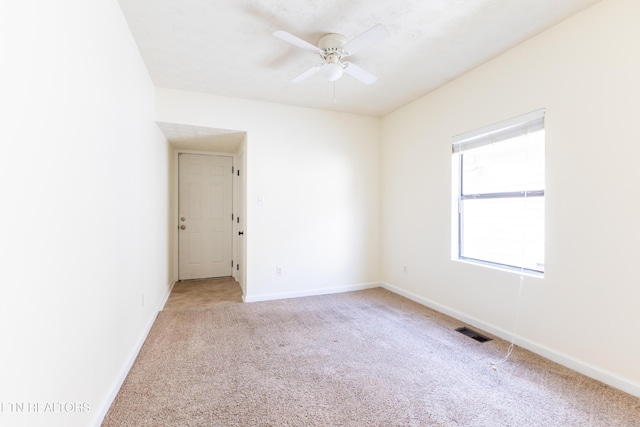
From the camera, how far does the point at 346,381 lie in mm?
2047

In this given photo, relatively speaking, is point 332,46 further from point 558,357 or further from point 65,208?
point 558,357

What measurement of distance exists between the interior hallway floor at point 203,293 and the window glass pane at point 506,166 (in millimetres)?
3173

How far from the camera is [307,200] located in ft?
13.6

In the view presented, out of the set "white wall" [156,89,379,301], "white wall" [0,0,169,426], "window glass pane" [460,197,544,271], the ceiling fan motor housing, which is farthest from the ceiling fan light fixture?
"window glass pane" [460,197,544,271]

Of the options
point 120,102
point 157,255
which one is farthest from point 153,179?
point 120,102

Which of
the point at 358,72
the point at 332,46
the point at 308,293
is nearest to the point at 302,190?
the point at 308,293

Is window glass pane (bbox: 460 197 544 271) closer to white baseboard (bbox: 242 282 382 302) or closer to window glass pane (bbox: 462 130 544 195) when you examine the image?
window glass pane (bbox: 462 130 544 195)

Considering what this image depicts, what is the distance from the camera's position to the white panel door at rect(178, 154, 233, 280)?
16.5 feet

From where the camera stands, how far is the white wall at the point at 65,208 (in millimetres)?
956

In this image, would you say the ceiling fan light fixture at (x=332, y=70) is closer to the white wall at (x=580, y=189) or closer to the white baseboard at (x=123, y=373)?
the white wall at (x=580, y=189)

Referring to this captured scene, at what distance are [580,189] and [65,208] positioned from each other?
3.15 meters

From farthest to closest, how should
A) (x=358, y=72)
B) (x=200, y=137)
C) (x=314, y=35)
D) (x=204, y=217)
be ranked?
(x=204, y=217), (x=200, y=137), (x=358, y=72), (x=314, y=35)

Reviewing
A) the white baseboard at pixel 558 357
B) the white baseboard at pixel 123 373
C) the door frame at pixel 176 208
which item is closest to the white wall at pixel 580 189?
the white baseboard at pixel 558 357

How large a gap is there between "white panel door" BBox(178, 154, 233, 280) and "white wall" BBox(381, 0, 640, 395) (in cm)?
Result: 386
